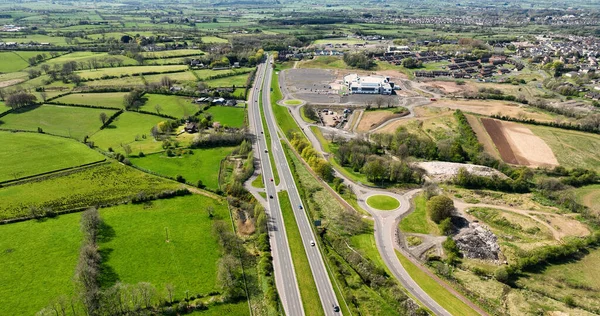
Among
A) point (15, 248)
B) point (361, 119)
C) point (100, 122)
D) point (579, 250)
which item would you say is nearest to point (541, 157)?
point (579, 250)

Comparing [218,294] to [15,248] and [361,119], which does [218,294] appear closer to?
[15,248]

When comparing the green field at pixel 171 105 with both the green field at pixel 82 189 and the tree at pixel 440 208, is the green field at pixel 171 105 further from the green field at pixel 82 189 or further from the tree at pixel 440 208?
the tree at pixel 440 208

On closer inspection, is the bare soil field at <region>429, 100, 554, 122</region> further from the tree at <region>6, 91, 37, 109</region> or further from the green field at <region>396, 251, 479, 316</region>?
the tree at <region>6, 91, 37, 109</region>

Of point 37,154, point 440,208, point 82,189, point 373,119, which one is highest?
point 37,154

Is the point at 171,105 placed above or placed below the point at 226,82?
below

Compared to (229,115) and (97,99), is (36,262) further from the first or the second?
(97,99)

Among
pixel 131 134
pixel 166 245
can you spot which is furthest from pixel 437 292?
pixel 131 134

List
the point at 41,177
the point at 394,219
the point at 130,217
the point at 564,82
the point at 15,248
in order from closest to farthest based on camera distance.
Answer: the point at 15,248
the point at 130,217
the point at 394,219
the point at 41,177
the point at 564,82
